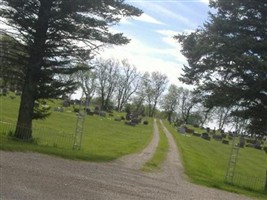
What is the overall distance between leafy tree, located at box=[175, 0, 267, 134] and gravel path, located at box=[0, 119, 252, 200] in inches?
207

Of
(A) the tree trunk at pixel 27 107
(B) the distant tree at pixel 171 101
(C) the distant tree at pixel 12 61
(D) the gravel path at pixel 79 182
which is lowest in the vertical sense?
(D) the gravel path at pixel 79 182

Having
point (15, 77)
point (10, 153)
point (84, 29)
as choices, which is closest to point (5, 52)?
point (15, 77)

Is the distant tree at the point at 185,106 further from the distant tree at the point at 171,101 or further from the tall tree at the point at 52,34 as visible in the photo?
the tall tree at the point at 52,34

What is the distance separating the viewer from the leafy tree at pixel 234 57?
65.1 ft

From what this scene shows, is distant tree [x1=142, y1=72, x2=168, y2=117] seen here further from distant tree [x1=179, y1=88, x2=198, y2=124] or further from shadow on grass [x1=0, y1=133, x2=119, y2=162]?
shadow on grass [x1=0, y1=133, x2=119, y2=162]

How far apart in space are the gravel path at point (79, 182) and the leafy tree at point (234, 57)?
5268 mm

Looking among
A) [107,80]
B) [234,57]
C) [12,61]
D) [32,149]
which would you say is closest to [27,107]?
[12,61]

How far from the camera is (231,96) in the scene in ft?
69.1

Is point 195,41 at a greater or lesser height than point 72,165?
greater

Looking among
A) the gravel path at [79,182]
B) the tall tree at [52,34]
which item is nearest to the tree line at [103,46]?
the tall tree at [52,34]

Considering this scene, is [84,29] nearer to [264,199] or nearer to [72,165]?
[72,165]

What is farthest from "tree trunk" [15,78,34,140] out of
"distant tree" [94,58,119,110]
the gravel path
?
"distant tree" [94,58,119,110]

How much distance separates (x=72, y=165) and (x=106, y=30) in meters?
8.00

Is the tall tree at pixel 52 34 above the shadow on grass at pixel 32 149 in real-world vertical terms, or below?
above
